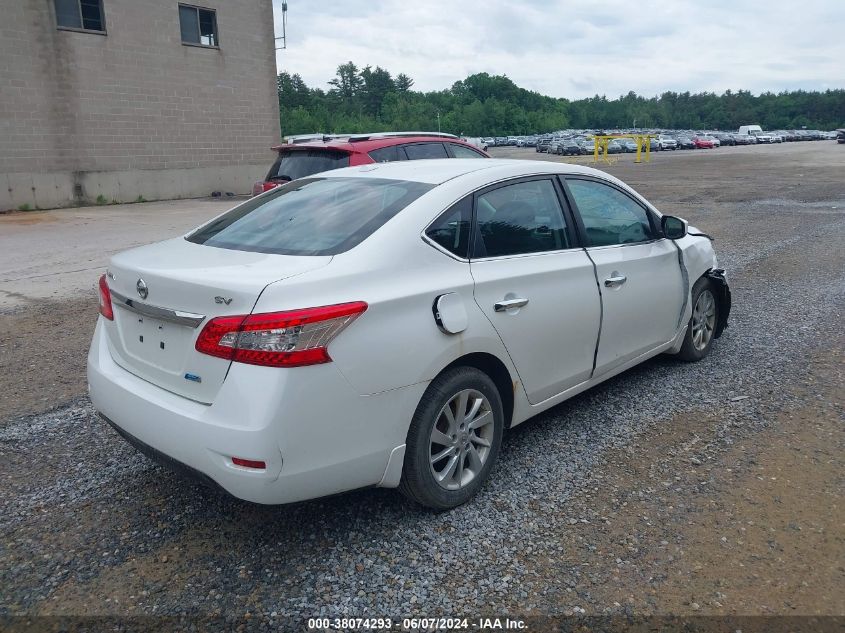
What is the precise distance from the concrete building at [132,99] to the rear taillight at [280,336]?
17.8 meters

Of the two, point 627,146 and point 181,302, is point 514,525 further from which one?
point 627,146

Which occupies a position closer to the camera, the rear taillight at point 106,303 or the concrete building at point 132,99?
the rear taillight at point 106,303

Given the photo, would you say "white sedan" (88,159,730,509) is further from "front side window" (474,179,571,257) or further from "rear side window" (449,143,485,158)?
"rear side window" (449,143,485,158)

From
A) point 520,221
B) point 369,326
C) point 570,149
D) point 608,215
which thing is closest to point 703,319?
point 608,215

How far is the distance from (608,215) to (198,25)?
20.4m

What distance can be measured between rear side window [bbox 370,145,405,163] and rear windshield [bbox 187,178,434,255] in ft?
15.8

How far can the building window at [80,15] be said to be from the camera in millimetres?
18297

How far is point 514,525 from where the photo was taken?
11.0 feet

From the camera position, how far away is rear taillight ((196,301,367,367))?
2.75 m

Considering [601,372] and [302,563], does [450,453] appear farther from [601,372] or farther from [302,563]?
[601,372]

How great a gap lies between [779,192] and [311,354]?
65.9 feet

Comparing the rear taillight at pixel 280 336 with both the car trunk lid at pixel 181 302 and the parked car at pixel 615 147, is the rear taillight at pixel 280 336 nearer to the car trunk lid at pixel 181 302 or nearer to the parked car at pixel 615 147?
the car trunk lid at pixel 181 302

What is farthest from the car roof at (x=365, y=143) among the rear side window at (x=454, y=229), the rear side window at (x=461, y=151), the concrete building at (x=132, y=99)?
the concrete building at (x=132, y=99)

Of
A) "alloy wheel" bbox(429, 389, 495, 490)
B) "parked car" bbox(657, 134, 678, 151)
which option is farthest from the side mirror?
"parked car" bbox(657, 134, 678, 151)
